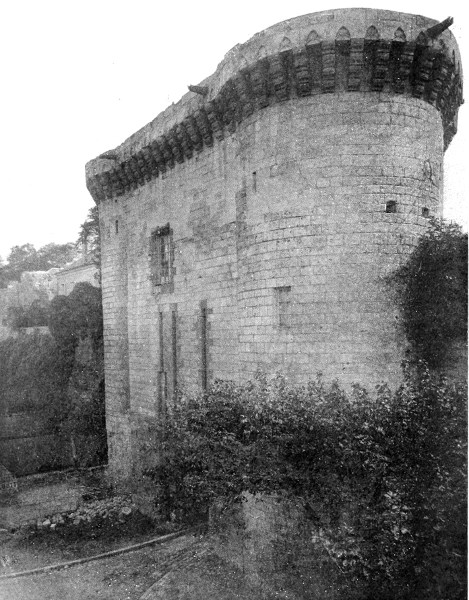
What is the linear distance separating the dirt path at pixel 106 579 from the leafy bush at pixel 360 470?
3214 millimetres

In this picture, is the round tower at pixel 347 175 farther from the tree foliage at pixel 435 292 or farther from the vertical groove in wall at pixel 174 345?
the vertical groove in wall at pixel 174 345

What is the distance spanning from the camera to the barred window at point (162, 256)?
12867mm

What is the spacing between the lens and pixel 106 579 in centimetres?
956

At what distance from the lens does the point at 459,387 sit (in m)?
6.31

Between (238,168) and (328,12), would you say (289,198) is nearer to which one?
(238,168)

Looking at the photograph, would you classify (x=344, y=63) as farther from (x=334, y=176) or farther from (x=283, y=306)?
(x=283, y=306)

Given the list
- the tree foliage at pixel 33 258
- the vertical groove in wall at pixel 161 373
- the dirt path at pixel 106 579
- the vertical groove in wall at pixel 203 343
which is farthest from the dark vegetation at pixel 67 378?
the tree foliage at pixel 33 258

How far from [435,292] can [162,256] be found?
7505 millimetres

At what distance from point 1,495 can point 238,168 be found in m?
12.5

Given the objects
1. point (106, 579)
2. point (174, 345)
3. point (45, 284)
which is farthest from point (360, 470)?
point (45, 284)

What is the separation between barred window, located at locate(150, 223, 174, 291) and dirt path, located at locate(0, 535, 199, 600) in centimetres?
A: 588

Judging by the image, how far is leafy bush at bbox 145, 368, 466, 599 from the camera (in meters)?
5.42

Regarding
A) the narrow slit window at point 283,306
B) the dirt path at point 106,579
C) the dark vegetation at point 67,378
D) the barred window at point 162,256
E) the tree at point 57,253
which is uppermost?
the tree at point 57,253

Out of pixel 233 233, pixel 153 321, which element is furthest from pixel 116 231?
pixel 233 233
